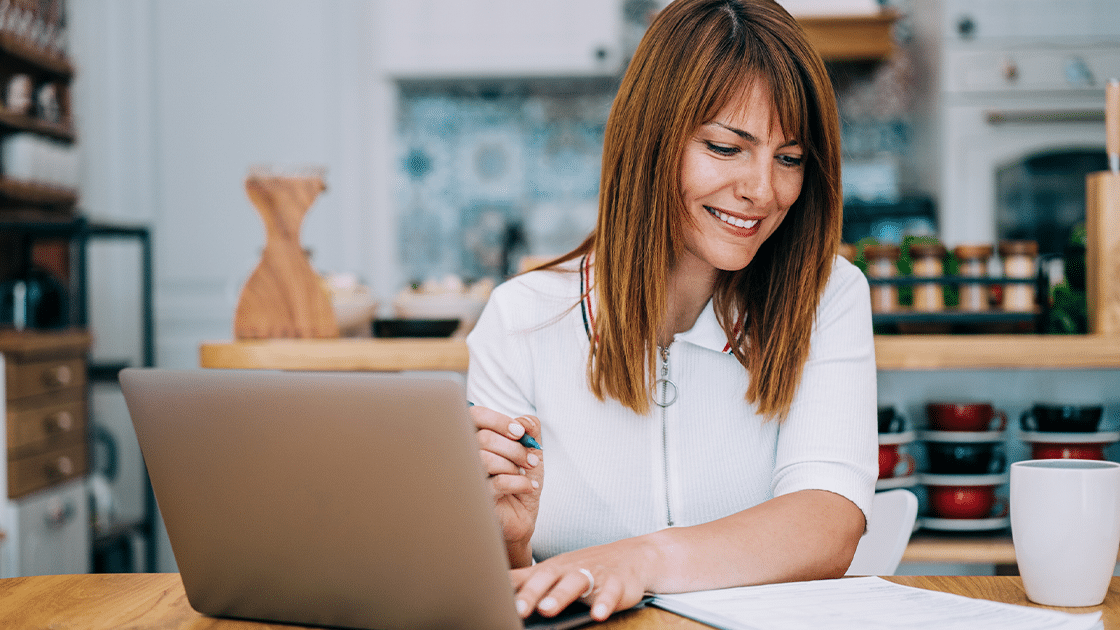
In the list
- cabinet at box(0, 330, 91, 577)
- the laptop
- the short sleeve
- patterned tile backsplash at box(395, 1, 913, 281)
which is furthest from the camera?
patterned tile backsplash at box(395, 1, 913, 281)

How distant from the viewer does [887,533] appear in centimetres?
110

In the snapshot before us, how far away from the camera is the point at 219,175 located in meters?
3.52

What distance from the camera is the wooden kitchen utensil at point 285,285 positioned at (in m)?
1.61

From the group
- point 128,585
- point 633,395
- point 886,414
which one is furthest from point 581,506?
point 886,414

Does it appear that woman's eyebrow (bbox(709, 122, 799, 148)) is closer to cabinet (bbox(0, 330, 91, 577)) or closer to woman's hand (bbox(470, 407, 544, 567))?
woman's hand (bbox(470, 407, 544, 567))

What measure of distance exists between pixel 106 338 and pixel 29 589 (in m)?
3.01

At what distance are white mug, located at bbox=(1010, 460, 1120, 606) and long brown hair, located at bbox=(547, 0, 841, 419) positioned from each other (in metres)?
0.31

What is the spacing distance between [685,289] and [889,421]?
53cm

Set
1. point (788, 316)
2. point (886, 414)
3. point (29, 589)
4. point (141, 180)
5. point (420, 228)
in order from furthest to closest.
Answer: point (420, 228) < point (141, 180) < point (886, 414) < point (788, 316) < point (29, 589)

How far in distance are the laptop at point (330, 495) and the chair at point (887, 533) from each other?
54cm

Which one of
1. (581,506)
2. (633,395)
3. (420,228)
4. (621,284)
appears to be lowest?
(581,506)

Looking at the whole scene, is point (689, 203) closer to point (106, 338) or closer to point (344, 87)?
point (344, 87)

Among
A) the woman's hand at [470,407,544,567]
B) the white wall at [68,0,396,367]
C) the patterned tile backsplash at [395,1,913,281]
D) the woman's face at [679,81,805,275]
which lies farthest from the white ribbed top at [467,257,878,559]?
the patterned tile backsplash at [395,1,913,281]

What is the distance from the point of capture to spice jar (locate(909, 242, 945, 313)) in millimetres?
1566
